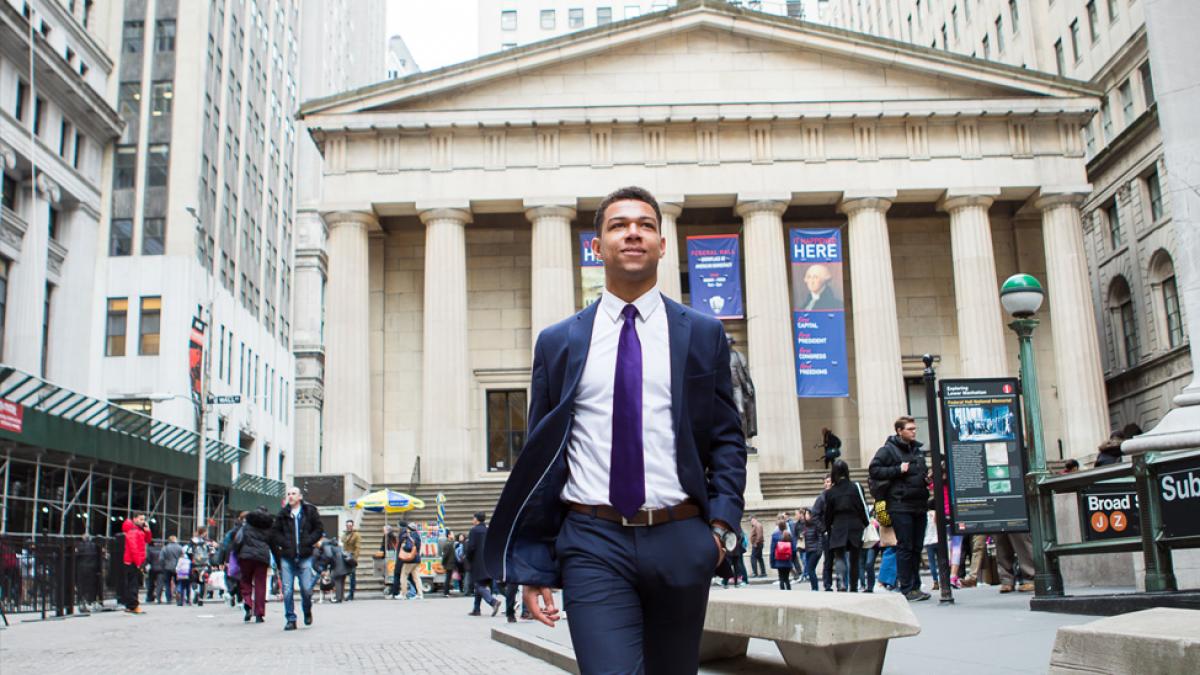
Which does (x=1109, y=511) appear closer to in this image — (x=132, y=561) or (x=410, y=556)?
(x=410, y=556)

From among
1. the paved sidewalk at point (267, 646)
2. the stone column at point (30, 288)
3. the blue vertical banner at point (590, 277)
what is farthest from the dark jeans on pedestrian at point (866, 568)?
the stone column at point (30, 288)

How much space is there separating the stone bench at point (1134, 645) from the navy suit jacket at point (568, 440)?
1457mm

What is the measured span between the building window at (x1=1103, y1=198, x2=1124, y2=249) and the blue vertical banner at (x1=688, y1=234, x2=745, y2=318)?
16.6 m

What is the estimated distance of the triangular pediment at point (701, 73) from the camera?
38750mm

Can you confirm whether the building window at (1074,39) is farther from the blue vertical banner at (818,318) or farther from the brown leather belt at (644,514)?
the brown leather belt at (644,514)

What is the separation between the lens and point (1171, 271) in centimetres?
3925

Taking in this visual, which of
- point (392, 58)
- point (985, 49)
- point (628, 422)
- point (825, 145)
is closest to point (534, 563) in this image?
point (628, 422)

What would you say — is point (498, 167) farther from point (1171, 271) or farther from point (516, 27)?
point (516, 27)

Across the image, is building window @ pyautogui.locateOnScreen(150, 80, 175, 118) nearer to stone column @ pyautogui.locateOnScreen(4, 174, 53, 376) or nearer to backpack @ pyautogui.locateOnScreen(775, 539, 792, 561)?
stone column @ pyautogui.locateOnScreen(4, 174, 53, 376)

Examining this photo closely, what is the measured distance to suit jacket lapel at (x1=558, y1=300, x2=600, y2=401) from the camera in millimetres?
3928

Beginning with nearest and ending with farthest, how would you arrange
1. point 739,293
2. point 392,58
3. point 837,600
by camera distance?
point 837,600, point 739,293, point 392,58

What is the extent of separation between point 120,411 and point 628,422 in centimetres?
3814

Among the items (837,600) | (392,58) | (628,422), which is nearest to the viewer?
(628,422)

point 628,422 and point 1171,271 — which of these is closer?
point 628,422
